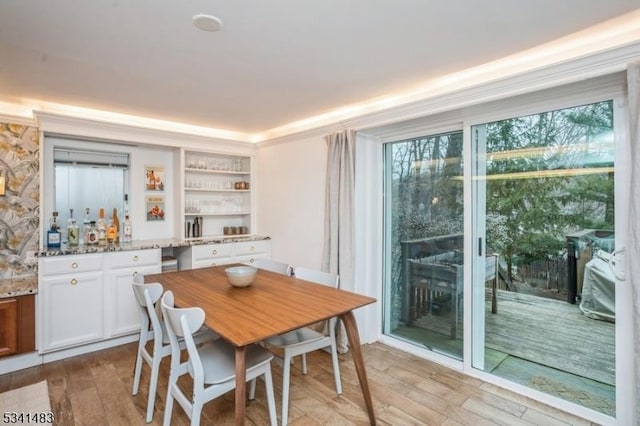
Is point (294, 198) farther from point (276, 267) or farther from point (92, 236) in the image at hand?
point (92, 236)

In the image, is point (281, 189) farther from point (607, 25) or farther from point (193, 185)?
point (607, 25)

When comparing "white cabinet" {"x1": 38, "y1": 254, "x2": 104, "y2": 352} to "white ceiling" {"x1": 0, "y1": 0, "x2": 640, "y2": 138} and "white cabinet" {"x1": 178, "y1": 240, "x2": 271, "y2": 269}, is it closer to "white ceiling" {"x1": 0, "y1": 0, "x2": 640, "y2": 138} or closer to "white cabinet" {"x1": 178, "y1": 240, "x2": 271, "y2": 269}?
"white cabinet" {"x1": 178, "y1": 240, "x2": 271, "y2": 269}

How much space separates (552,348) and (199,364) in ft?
8.04

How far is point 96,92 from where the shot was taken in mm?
2863

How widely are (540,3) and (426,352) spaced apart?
2752 millimetres

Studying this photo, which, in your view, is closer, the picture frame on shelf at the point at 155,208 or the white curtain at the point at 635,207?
the white curtain at the point at 635,207

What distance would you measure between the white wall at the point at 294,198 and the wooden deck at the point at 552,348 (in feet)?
5.72

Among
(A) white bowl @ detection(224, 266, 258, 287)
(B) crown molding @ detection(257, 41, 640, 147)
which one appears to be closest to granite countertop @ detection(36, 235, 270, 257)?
(A) white bowl @ detection(224, 266, 258, 287)

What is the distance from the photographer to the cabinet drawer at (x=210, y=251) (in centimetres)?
388

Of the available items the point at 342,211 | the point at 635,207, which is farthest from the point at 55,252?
the point at 635,207

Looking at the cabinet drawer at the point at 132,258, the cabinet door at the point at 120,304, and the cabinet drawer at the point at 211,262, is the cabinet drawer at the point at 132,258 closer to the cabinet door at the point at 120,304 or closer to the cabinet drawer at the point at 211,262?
the cabinet door at the point at 120,304

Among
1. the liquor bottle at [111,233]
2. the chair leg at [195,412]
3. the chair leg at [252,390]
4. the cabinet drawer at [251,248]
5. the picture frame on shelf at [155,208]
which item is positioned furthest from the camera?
the cabinet drawer at [251,248]

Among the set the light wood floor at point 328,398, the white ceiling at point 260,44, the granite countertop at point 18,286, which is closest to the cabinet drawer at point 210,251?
the light wood floor at point 328,398

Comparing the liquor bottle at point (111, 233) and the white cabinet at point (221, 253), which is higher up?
the liquor bottle at point (111, 233)
